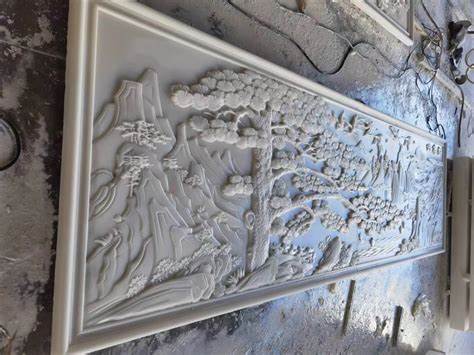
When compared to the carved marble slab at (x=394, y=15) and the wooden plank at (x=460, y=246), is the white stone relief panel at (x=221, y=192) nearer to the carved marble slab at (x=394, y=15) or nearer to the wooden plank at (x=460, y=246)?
the carved marble slab at (x=394, y=15)

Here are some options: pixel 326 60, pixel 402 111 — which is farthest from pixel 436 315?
pixel 326 60

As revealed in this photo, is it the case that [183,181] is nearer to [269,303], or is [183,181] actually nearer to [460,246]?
[269,303]

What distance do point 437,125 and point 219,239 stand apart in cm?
159

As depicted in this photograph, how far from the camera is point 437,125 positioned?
1901 millimetres

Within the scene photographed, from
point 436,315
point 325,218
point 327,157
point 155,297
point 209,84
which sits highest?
point 209,84

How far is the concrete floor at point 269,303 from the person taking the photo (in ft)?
1.84

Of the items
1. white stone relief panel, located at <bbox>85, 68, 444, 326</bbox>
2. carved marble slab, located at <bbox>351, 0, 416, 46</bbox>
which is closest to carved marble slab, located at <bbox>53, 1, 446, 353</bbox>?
white stone relief panel, located at <bbox>85, 68, 444, 326</bbox>

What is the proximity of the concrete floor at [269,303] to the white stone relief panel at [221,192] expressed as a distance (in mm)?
83

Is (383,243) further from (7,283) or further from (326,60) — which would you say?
(7,283)

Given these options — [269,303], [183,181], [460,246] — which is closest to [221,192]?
[183,181]

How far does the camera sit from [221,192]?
79 cm

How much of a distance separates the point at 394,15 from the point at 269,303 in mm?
1172

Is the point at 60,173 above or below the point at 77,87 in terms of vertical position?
below

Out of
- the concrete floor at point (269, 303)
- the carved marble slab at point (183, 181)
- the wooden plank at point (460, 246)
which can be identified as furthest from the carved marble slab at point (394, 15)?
the wooden plank at point (460, 246)
